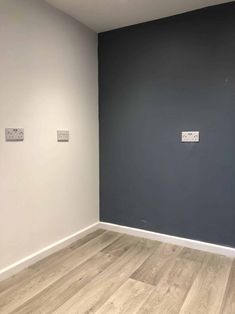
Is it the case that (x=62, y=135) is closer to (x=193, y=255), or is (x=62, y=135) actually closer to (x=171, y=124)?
(x=171, y=124)

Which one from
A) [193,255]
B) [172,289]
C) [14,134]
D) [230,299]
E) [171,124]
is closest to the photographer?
[230,299]

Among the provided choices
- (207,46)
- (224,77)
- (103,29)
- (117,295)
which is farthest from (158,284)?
(103,29)

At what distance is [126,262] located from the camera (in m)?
2.47

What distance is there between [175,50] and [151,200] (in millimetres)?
1637

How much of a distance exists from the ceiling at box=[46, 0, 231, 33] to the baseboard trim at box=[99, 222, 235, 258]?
2.33 meters

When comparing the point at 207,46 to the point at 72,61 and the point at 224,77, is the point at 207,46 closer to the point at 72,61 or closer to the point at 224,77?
the point at 224,77

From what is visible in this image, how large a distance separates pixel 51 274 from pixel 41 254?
310mm

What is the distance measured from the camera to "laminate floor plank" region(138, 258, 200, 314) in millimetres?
1814

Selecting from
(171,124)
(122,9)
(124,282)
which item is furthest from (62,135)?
(124,282)

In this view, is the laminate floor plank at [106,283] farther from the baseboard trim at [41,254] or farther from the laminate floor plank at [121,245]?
the baseboard trim at [41,254]

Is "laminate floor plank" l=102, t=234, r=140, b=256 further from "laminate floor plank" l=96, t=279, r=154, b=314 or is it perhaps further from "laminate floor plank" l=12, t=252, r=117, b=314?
"laminate floor plank" l=96, t=279, r=154, b=314

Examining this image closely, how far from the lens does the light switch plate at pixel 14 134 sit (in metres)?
2.15

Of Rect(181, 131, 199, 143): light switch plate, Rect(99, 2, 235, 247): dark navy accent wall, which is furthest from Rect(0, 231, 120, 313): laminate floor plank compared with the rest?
Rect(181, 131, 199, 143): light switch plate

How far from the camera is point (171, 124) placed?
9.28 feet
